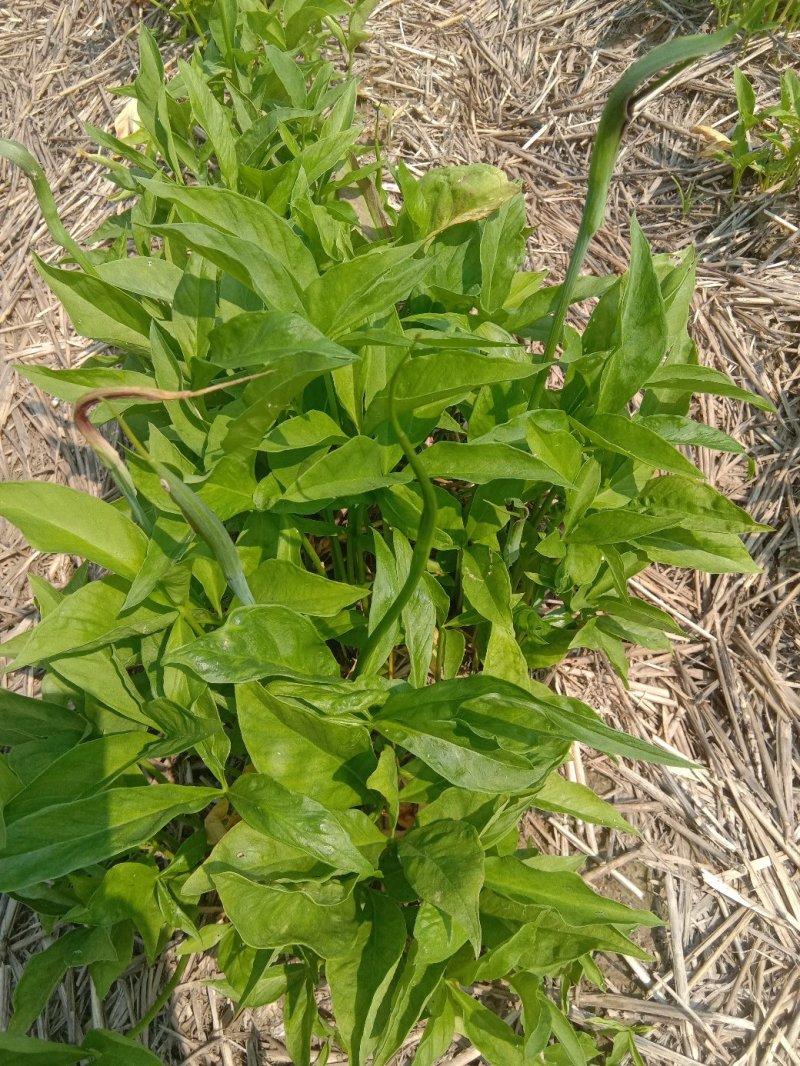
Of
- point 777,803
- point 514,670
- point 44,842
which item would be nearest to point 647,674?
point 777,803

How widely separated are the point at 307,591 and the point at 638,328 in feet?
2.04

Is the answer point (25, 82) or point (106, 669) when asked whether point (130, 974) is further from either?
point (25, 82)

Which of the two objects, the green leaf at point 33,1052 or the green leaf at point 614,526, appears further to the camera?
the green leaf at point 614,526

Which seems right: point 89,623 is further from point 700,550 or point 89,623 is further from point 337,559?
point 700,550

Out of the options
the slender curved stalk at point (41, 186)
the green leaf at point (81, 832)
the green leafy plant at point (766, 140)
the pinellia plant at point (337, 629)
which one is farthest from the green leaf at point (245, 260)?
the green leafy plant at point (766, 140)

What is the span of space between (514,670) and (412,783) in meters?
0.23

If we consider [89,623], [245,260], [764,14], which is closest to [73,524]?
[89,623]

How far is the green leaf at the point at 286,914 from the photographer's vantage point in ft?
3.26

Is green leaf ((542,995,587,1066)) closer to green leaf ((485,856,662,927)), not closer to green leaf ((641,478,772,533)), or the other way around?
green leaf ((485,856,662,927))

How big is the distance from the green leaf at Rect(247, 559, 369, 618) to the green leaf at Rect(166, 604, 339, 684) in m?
0.05

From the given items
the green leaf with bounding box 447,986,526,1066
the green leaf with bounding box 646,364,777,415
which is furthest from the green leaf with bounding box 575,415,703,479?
the green leaf with bounding box 447,986,526,1066

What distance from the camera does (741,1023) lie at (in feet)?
4.53

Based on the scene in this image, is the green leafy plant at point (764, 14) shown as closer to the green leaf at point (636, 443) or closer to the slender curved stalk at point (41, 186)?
the green leaf at point (636, 443)

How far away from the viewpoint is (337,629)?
1252 millimetres
